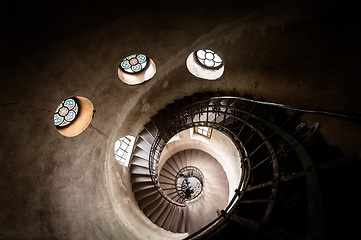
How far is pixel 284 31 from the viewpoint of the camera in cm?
511

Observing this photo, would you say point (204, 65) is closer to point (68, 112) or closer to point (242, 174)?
point (242, 174)

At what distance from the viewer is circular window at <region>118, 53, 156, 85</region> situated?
687 cm

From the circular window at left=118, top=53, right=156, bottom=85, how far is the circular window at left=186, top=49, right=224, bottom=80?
53.0 inches

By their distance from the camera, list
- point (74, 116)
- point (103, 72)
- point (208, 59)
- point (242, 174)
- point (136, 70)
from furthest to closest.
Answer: point (208, 59) → point (136, 70) → point (74, 116) → point (103, 72) → point (242, 174)

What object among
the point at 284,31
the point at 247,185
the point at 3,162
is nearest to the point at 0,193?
the point at 3,162

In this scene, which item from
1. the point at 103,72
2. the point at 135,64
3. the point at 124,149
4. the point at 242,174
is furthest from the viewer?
the point at 124,149

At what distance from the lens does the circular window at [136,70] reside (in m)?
6.87

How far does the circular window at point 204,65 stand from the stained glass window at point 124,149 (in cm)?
372

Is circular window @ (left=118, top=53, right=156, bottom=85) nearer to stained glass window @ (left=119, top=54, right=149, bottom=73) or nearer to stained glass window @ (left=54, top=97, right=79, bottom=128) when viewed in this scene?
stained glass window @ (left=119, top=54, right=149, bottom=73)

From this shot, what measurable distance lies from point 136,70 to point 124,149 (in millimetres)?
3405

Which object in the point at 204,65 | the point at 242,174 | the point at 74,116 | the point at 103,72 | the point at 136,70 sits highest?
the point at 204,65

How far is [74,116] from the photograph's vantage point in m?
6.27

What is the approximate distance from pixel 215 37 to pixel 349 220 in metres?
4.89

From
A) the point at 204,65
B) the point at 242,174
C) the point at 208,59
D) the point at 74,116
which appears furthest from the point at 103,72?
the point at 242,174
